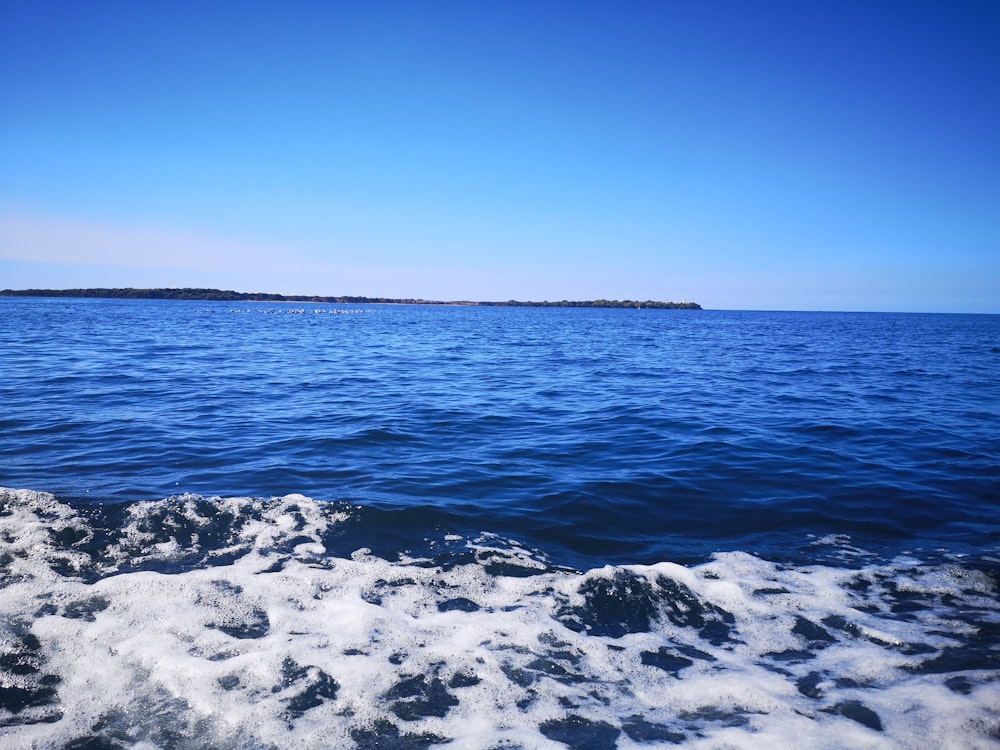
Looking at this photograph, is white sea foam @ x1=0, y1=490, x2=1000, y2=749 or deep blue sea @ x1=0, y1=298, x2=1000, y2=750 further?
deep blue sea @ x1=0, y1=298, x2=1000, y2=750

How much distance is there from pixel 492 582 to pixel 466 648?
124 cm

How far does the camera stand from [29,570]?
5773mm

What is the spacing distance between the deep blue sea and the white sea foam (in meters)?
0.03

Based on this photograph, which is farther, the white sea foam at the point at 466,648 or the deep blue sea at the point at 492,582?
the deep blue sea at the point at 492,582

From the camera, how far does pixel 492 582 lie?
6.09 meters

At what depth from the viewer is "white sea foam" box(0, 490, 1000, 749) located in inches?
153

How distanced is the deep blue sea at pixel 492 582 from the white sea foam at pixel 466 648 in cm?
3

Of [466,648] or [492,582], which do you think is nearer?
[466,648]

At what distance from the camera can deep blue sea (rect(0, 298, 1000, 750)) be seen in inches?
158

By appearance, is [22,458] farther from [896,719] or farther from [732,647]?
[896,719]

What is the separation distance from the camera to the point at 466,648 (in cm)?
488

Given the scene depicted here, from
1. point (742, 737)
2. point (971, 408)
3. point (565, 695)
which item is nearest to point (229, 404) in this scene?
point (565, 695)

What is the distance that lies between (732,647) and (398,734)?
3.24 m

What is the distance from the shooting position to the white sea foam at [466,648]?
389 cm
